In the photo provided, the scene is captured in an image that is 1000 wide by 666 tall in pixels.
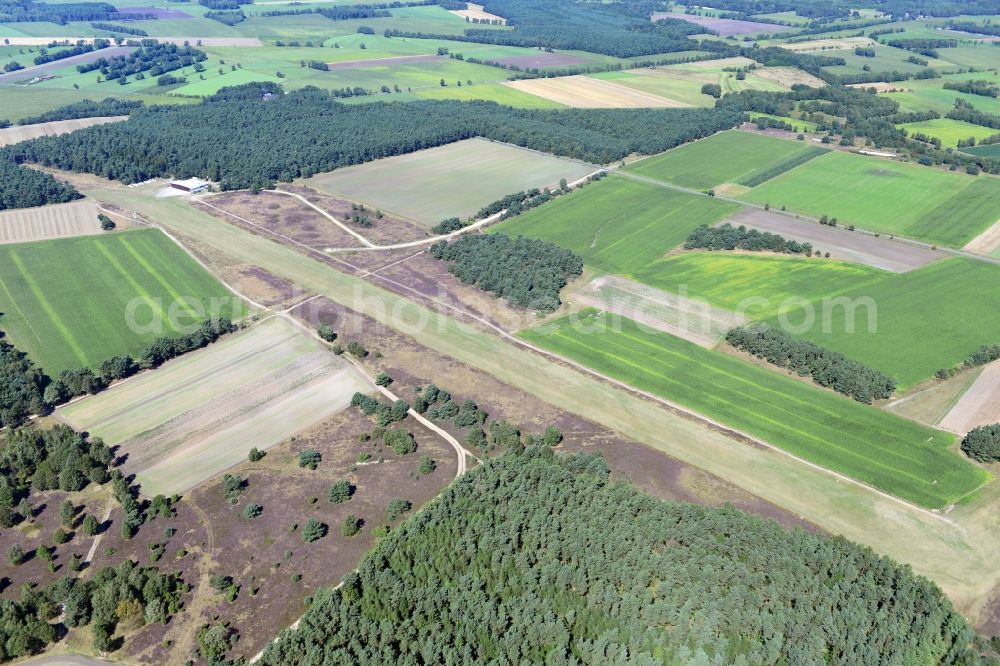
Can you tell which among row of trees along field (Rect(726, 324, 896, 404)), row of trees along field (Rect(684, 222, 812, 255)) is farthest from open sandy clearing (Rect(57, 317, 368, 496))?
row of trees along field (Rect(684, 222, 812, 255))

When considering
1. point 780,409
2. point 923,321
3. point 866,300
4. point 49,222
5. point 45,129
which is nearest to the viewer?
point 780,409

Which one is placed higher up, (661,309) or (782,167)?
(782,167)

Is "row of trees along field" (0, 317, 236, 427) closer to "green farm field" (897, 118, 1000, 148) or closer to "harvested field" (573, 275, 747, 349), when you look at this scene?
"harvested field" (573, 275, 747, 349)

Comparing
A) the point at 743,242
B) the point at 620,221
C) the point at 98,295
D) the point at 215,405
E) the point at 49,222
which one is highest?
the point at 743,242

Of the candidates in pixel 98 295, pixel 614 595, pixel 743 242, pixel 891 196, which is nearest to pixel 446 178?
pixel 743 242

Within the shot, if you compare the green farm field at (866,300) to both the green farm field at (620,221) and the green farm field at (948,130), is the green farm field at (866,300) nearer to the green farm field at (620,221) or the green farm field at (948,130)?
the green farm field at (620,221)

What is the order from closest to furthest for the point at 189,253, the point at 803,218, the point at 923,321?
the point at 923,321
the point at 189,253
the point at 803,218

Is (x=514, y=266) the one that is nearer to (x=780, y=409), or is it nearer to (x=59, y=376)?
(x=780, y=409)
